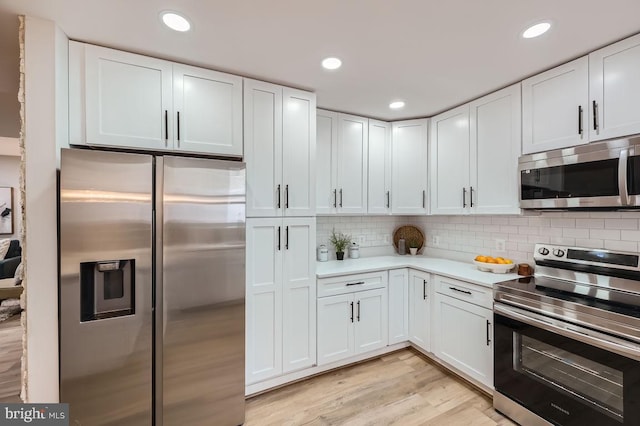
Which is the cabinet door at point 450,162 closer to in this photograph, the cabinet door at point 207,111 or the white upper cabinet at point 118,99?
the cabinet door at point 207,111

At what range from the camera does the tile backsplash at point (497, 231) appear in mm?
2045

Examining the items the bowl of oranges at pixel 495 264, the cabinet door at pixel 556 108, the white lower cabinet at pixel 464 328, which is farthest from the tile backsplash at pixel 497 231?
the white lower cabinet at pixel 464 328

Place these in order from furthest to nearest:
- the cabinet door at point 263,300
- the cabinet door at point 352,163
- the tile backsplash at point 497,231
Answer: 1. the cabinet door at point 352,163
2. the cabinet door at point 263,300
3. the tile backsplash at point 497,231

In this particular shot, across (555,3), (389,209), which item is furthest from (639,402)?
(389,209)

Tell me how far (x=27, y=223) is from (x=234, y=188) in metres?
1.11

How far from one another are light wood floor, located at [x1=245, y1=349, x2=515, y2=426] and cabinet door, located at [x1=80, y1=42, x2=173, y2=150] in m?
2.12

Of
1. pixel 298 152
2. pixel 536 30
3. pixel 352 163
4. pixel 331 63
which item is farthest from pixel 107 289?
pixel 536 30

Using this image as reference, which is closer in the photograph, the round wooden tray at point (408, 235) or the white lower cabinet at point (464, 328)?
the white lower cabinet at point (464, 328)

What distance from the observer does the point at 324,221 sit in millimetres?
3236

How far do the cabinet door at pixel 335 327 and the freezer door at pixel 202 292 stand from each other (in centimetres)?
79

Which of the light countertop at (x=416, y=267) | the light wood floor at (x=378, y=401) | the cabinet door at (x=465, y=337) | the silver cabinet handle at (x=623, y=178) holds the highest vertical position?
the silver cabinet handle at (x=623, y=178)

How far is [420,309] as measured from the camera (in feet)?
9.40

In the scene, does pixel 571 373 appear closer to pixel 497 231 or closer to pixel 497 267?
pixel 497 267

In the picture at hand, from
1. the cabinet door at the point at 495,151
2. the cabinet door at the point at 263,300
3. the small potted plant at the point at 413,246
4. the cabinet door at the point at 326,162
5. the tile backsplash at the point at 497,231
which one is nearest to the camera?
the tile backsplash at the point at 497,231
